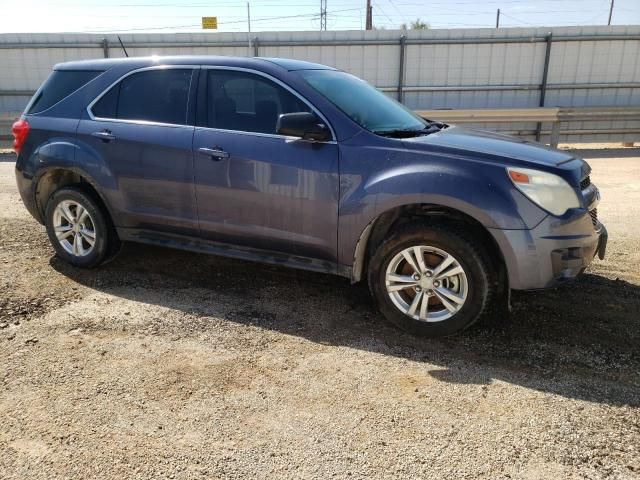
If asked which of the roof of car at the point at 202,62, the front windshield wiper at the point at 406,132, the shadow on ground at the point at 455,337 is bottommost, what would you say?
the shadow on ground at the point at 455,337

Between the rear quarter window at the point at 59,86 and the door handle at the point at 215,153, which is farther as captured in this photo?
the rear quarter window at the point at 59,86

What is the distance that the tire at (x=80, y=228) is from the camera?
15.3 ft

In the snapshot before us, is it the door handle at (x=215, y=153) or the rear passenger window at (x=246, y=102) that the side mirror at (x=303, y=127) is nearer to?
the rear passenger window at (x=246, y=102)

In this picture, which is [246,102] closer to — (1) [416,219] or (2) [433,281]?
(1) [416,219]

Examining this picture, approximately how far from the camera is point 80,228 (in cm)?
480

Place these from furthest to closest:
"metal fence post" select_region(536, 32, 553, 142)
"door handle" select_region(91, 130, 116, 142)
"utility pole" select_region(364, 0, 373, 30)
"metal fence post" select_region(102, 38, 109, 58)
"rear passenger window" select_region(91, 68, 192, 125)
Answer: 1. "utility pole" select_region(364, 0, 373, 30)
2. "metal fence post" select_region(102, 38, 109, 58)
3. "metal fence post" select_region(536, 32, 553, 142)
4. "door handle" select_region(91, 130, 116, 142)
5. "rear passenger window" select_region(91, 68, 192, 125)

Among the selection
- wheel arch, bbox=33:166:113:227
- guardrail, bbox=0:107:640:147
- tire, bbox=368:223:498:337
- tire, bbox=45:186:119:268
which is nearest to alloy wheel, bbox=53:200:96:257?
tire, bbox=45:186:119:268

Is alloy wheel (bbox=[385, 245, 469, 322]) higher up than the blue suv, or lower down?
lower down

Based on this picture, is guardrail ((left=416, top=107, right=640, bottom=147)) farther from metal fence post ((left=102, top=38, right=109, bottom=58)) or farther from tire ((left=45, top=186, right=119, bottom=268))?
tire ((left=45, top=186, right=119, bottom=268))

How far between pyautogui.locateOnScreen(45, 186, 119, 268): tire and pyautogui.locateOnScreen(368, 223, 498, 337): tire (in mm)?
2470

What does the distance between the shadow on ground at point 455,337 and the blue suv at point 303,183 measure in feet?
0.74

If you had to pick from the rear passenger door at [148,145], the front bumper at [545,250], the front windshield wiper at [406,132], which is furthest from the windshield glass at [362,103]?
the front bumper at [545,250]

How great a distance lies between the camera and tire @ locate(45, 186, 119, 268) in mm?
4676

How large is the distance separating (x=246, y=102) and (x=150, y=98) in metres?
0.92
